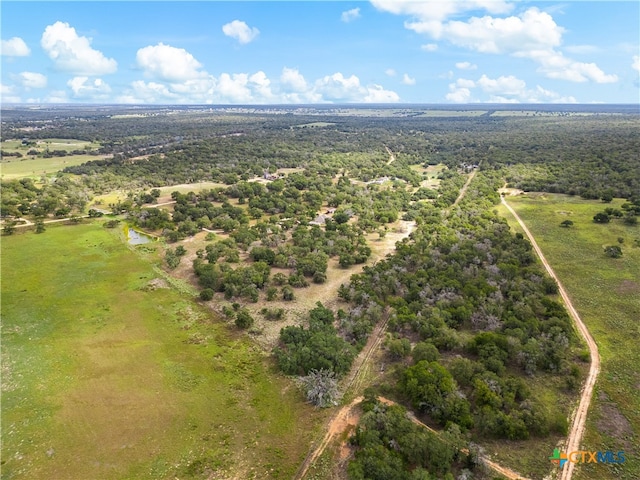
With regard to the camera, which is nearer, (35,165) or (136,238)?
(136,238)

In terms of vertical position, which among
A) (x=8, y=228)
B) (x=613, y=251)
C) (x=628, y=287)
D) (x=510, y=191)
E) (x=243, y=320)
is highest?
(x=510, y=191)

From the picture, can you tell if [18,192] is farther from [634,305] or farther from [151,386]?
[634,305]

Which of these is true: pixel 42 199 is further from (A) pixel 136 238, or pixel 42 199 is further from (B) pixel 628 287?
(B) pixel 628 287

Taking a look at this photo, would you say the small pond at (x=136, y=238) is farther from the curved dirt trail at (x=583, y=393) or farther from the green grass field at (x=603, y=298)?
the green grass field at (x=603, y=298)

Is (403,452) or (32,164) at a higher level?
(32,164)

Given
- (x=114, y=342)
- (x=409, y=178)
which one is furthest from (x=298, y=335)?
(x=409, y=178)

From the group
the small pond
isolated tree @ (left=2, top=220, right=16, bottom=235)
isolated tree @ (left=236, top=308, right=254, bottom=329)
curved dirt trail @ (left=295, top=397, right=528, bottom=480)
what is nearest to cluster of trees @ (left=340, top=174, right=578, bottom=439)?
curved dirt trail @ (left=295, top=397, right=528, bottom=480)
